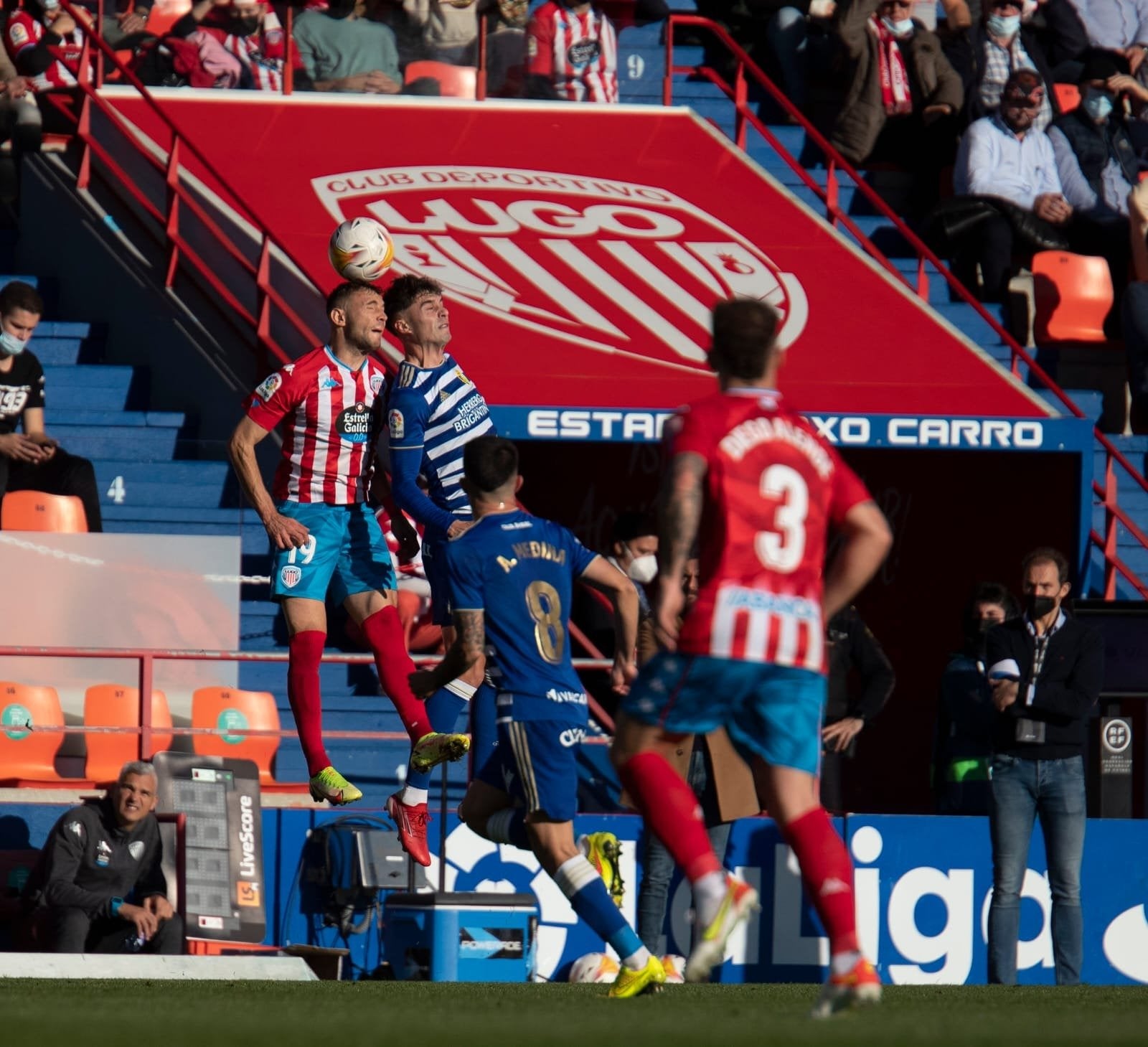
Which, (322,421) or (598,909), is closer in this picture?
(598,909)

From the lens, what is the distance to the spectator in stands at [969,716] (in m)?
11.9

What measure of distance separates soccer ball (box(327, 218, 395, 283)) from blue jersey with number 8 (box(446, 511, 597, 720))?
1.96 meters

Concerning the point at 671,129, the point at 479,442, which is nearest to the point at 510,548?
the point at 479,442

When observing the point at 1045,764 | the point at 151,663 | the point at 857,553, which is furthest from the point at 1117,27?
the point at 857,553

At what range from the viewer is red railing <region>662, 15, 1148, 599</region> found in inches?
587

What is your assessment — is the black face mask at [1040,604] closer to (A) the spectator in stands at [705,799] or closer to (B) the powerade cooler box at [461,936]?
(A) the spectator in stands at [705,799]

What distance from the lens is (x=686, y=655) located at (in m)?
6.09

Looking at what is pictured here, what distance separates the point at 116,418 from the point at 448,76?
3.72m

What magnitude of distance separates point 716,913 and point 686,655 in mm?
717

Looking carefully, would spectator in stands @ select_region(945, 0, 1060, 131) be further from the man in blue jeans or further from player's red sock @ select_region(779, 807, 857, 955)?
player's red sock @ select_region(779, 807, 857, 955)

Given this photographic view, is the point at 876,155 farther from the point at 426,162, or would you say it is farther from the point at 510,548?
the point at 510,548

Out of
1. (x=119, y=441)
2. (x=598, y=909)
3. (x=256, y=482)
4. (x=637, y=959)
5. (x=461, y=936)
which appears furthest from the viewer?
(x=119, y=441)

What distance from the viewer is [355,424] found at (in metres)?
9.16

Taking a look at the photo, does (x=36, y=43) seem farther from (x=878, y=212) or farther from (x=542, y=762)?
(x=542, y=762)
